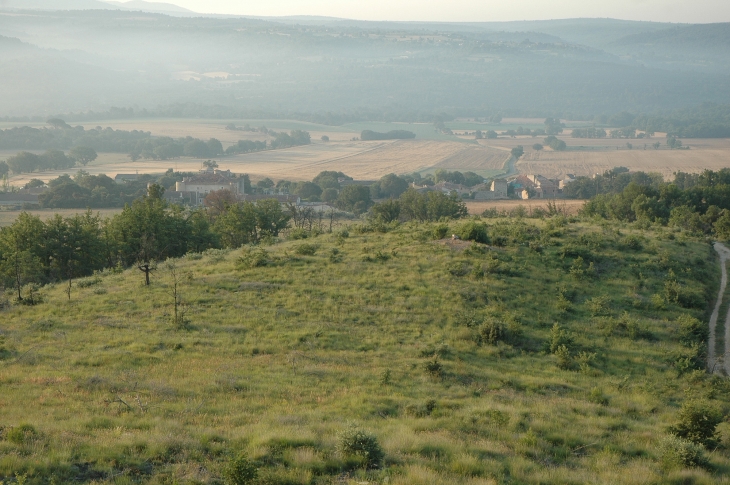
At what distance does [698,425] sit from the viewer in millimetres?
13023

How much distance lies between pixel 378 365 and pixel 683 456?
868 cm

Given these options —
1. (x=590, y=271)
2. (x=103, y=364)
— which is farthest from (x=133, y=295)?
(x=590, y=271)

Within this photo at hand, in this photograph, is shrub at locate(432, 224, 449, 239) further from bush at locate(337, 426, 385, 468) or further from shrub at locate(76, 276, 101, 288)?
bush at locate(337, 426, 385, 468)

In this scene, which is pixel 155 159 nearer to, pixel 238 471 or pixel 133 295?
pixel 133 295

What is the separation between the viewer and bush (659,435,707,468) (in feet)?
37.0

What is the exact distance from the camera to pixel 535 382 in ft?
57.8

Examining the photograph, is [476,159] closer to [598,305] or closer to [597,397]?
[598,305]

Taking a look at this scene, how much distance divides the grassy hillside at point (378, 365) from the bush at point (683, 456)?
165mm

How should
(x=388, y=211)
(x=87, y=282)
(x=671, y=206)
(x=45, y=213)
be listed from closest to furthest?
(x=87, y=282) < (x=671, y=206) < (x=388, y=211) < (x=45, y=213)

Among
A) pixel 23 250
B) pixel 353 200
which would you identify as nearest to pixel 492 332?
pixel 23 250

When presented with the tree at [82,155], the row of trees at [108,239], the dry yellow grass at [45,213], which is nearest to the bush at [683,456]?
the row of trees at [108,239]

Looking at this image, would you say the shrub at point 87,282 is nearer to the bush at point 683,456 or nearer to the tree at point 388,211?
the bush at point 683,456

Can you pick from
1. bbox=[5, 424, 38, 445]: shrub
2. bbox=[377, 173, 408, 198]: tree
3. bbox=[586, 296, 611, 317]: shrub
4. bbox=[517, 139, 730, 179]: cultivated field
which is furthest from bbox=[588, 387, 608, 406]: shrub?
bbox=[517, 139, 730, 179]: cultivated field

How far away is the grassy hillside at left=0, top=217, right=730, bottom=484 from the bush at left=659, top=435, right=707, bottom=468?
0.54 feet
